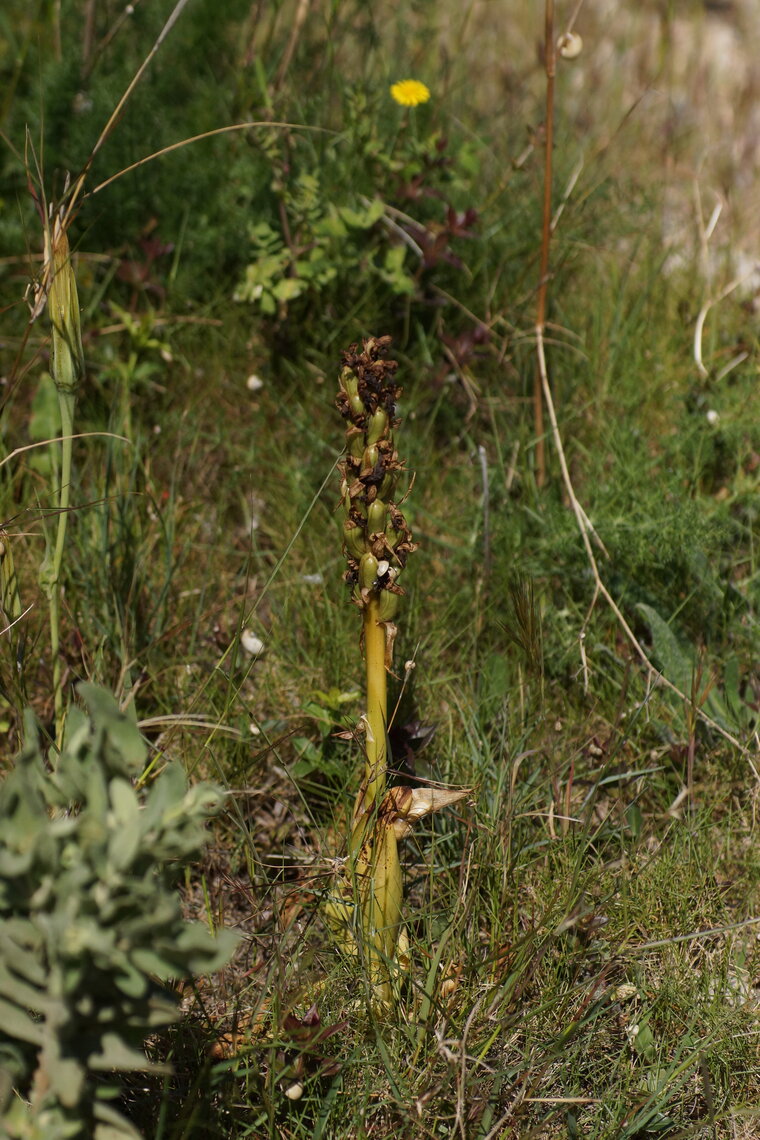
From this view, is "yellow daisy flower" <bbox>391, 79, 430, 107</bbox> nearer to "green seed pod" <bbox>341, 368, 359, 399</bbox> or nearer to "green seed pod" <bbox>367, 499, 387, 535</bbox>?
"green seed pod" <bbox>341, 368, 359, 399</bbox>

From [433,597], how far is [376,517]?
829 mm

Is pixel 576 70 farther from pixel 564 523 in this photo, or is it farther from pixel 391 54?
pixel 564 523

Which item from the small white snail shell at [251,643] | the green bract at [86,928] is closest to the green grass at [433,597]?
the small white snail shell at [251,643]

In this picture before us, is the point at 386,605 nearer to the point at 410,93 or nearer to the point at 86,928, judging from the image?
the point at 86,928

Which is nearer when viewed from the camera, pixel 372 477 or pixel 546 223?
pixel 372 477

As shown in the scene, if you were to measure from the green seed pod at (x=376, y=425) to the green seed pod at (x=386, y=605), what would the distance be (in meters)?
0.23

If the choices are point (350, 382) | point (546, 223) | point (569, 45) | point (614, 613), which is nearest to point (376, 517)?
point (350, 382)

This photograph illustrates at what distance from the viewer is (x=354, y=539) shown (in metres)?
1.47

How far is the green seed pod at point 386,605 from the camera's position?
4.85 feet

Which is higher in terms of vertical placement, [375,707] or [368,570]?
[368,570]

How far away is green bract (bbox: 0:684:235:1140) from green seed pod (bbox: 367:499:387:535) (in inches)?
18.7

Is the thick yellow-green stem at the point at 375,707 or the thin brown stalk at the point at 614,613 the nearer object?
the thick yellow-green stem at the point at 375,707

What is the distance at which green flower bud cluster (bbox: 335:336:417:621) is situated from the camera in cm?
142

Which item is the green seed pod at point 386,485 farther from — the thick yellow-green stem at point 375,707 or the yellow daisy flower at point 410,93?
the yellow daisy flower at point 410,93
